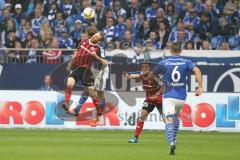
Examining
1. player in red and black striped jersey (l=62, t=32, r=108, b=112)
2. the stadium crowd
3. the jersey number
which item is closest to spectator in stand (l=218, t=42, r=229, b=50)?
the stadium crowd

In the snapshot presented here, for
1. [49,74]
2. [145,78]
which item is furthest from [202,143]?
[49,74]

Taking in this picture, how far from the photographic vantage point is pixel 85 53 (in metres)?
22.3

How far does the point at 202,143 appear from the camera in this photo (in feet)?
69.1

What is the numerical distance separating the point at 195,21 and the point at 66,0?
5147mm

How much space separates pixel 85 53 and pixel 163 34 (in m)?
7.76

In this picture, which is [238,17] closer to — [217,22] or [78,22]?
[217,22]

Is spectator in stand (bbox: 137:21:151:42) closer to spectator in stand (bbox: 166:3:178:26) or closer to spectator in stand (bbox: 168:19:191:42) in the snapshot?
spectator in stand (bbox: 168:19:191:42)

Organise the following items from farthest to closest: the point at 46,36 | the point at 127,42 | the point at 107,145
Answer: the point at 46,36
the point at 127,42
the point at 107,145

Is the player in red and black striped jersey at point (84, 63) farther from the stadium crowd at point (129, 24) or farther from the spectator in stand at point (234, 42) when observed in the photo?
the spectator in stand at point (234, 42)

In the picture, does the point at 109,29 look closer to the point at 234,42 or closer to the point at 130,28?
the point at 130,28

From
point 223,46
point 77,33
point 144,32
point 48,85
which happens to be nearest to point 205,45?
point 223,46

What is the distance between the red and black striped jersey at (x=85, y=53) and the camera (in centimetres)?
2220

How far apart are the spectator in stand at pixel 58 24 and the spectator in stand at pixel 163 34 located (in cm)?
373

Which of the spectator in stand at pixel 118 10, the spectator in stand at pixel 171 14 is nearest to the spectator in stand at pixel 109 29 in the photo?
the spectator in stand at pixel 118 10
